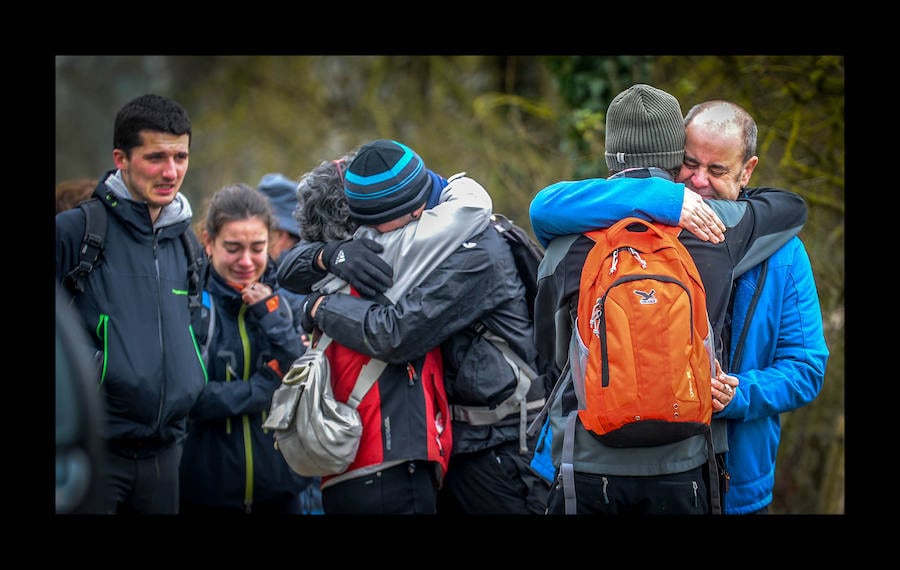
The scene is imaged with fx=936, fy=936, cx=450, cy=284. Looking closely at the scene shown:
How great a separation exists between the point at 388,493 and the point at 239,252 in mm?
1732

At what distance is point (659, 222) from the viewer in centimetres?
278

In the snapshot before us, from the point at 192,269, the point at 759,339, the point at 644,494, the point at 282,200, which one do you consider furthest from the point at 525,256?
the point at 282,200

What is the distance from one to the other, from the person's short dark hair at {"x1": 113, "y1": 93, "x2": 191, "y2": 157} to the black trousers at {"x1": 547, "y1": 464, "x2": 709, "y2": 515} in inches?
87.4

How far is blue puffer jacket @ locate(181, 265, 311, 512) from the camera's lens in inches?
170

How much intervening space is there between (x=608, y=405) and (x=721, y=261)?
589mm

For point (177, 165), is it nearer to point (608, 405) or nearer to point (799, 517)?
point (608, 405)

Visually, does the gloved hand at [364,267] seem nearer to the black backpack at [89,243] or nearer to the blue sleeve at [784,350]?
the black backpack at [89,243]

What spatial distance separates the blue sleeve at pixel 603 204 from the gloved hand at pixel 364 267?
62 cm

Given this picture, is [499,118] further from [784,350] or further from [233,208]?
[784,350]

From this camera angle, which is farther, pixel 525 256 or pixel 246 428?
pixel 246 428

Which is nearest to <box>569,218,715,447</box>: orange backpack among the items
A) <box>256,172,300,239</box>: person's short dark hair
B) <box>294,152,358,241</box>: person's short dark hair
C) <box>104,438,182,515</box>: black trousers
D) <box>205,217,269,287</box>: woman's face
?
<box>294,152,358,241</box>: person's short dark hair

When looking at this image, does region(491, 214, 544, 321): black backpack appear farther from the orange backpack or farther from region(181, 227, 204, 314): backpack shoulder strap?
region(181, 227, 204, 314): backpack shoulder strap

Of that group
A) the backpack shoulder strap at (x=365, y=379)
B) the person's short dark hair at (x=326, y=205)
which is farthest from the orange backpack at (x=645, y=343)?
the person's short dark hair at (x=326, y=205)

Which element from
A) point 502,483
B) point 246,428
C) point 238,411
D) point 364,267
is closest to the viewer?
point 364,267
